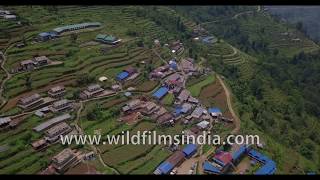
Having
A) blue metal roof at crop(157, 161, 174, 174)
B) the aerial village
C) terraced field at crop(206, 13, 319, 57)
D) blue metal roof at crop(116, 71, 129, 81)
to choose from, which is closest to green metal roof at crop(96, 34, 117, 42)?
the aerial village

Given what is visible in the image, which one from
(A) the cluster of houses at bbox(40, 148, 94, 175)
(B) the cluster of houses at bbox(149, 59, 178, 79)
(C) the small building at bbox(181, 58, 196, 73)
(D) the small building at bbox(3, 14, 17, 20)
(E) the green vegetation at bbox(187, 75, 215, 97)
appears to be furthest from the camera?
(D) the small building at bbox(3, 14, 17, 20)

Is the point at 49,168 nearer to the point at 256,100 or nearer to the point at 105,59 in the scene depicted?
the point at 105,59

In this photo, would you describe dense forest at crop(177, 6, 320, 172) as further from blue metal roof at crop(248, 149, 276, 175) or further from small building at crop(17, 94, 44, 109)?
small building at crop(17, 94, 44, 109)

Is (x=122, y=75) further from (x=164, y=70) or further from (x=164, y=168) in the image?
(x=164, y=168)

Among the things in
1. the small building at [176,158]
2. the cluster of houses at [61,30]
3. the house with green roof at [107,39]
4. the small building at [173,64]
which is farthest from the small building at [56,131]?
the house with green roof at [107,39]

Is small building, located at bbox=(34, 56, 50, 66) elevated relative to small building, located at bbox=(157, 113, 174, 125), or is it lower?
elevated

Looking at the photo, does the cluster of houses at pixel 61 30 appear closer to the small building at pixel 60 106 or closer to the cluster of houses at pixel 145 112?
the small building at pixel 60 106
